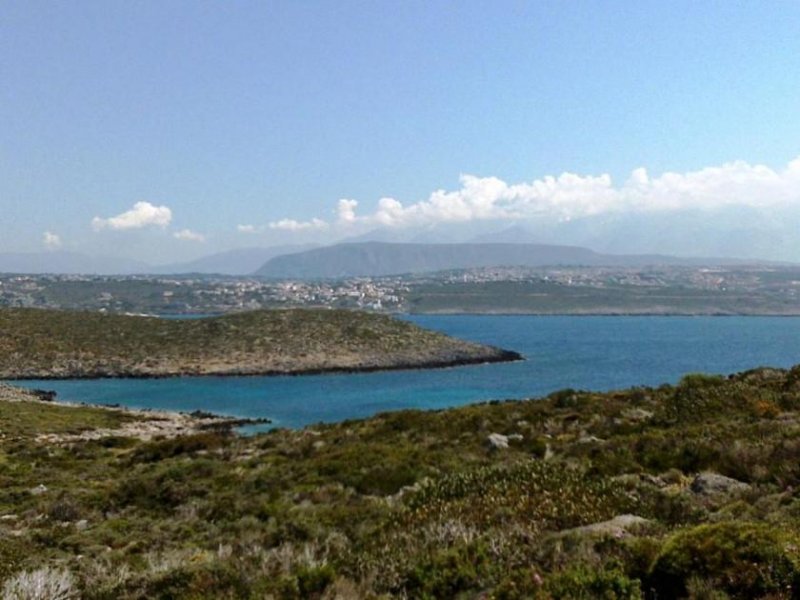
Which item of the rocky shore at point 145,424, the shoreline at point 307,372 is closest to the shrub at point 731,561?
the rocky shore at point 145,424

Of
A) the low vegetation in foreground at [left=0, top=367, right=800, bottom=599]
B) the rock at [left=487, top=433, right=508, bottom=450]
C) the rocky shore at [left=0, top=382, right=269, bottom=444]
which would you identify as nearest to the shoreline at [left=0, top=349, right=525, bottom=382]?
the rocky shore at [left=0, top=382, right=269, bottom=444]

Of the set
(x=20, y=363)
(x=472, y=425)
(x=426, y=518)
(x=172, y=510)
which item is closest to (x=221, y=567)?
(x=426, y=518)

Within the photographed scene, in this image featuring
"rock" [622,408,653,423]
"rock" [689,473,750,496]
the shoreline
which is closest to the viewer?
"rock" [689,473,750,496]

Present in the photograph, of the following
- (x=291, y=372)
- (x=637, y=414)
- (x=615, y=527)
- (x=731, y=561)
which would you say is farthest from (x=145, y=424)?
(x=731, y=561)

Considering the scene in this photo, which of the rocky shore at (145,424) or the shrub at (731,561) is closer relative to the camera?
the shrub at (731,561)

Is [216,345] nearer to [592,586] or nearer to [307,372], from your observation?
[307,372]

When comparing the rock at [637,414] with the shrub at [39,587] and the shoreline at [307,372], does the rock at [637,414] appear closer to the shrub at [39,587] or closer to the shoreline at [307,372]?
the shrub at [39,587]

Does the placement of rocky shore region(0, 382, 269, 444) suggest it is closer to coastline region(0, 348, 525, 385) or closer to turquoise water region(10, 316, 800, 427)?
turquoise water region(10, 316, 800, 427)
